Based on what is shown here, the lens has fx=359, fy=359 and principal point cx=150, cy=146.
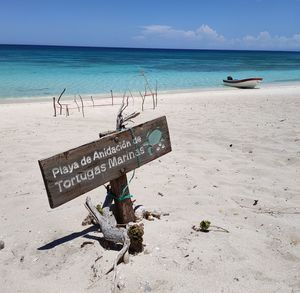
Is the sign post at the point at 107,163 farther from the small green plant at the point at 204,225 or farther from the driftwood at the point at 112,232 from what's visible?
the small green plant at the point at 204,225

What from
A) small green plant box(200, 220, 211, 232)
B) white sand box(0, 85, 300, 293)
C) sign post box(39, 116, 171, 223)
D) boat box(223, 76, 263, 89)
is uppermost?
sign post box(39, 116, 171, 223)

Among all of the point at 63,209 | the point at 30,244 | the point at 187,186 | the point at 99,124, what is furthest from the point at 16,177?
the point at 99,124

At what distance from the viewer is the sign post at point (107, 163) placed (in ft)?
8.26

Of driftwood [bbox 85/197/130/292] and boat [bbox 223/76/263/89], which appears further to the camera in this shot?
boat [bbox 223/76/263/89]

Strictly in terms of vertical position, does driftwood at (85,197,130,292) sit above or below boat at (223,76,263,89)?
above

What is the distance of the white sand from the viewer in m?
2.53

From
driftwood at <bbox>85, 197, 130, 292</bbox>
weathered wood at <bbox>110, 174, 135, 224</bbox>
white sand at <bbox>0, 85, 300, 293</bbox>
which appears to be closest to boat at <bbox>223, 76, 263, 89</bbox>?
white sand at <bbox>0, 85, 300, 293</bbox>

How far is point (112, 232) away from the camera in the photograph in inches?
110

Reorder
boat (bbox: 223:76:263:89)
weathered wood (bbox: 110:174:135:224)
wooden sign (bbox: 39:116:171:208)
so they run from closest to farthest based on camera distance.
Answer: wooden sign (bbox: 39:116:171:208) < weathered wood (bbox: 110:174:135:224) < boat (bbox: 223:76:263:89)

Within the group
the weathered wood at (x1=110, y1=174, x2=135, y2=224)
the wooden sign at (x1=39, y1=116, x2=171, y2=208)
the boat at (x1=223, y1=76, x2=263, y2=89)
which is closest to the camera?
the wooden sign at (x1=39, y1=116, x2=171, y2=208)

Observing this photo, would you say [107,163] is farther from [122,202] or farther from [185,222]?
[185,222]

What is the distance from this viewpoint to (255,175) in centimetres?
456

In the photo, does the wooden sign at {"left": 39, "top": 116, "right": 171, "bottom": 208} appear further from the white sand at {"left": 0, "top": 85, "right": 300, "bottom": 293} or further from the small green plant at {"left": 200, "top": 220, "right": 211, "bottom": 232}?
the small green plant at {"left": 200, "top": 220, "right": 211, "bottom": 232}

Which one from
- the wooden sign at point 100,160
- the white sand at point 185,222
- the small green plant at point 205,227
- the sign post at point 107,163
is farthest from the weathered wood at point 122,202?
the small green plant at point 205,227
